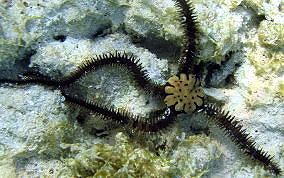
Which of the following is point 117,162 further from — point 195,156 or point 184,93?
point 184,93

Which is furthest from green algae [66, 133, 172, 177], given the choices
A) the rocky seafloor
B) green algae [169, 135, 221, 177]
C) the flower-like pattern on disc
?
the flower-like pattern on disc

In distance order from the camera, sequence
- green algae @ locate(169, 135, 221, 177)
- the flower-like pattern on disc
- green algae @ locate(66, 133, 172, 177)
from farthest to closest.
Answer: the flower-like pattern on disc → green algae @ locate(169, 135, 221, 177) → green algae @ locate(66, 133, 172, 177)

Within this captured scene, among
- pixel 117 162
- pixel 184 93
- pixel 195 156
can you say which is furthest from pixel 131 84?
pixel 195 156

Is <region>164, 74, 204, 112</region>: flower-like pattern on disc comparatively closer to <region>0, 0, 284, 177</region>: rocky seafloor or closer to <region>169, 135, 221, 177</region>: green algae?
<region>0, 0, 284, 177</region>: rocky seafloor

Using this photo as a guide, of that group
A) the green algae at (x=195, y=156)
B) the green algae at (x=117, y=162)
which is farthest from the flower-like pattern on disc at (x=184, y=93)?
the green algae at (x=117, y=162)

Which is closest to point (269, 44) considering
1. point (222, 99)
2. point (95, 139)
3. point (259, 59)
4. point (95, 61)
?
point (259, 59)
